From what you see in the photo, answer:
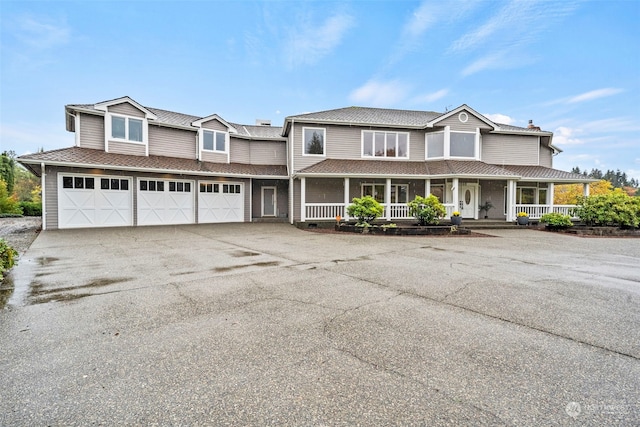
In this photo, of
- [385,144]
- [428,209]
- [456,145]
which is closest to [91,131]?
[385,144]

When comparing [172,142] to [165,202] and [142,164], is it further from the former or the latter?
[165,202]

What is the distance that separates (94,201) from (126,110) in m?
4.95

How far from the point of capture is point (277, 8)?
18.6m

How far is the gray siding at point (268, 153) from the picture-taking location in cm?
1945

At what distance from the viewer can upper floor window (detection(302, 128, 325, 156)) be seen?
54.0ft

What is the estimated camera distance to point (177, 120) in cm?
1755

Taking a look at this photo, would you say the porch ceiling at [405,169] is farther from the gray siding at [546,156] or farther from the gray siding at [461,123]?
the gray siding at [546,156]

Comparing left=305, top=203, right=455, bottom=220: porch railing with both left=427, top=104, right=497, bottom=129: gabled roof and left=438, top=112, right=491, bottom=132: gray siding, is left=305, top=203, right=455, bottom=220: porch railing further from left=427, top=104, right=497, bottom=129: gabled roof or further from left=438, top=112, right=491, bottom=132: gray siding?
left=427, top=104, right=497, bottom=129: gabled roof

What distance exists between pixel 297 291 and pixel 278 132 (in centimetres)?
1803

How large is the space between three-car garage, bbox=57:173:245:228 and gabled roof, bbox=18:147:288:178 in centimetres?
89

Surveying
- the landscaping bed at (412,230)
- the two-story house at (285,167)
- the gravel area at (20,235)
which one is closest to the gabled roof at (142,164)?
the two-story house at (285,167)

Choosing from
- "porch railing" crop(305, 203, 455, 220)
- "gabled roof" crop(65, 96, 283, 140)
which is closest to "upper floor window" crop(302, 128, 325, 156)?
"porch railing" crop(305, 203, 455, 220)

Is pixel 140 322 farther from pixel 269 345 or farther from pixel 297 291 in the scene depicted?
pixel 297 291

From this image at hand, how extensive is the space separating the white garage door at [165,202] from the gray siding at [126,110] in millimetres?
3560
